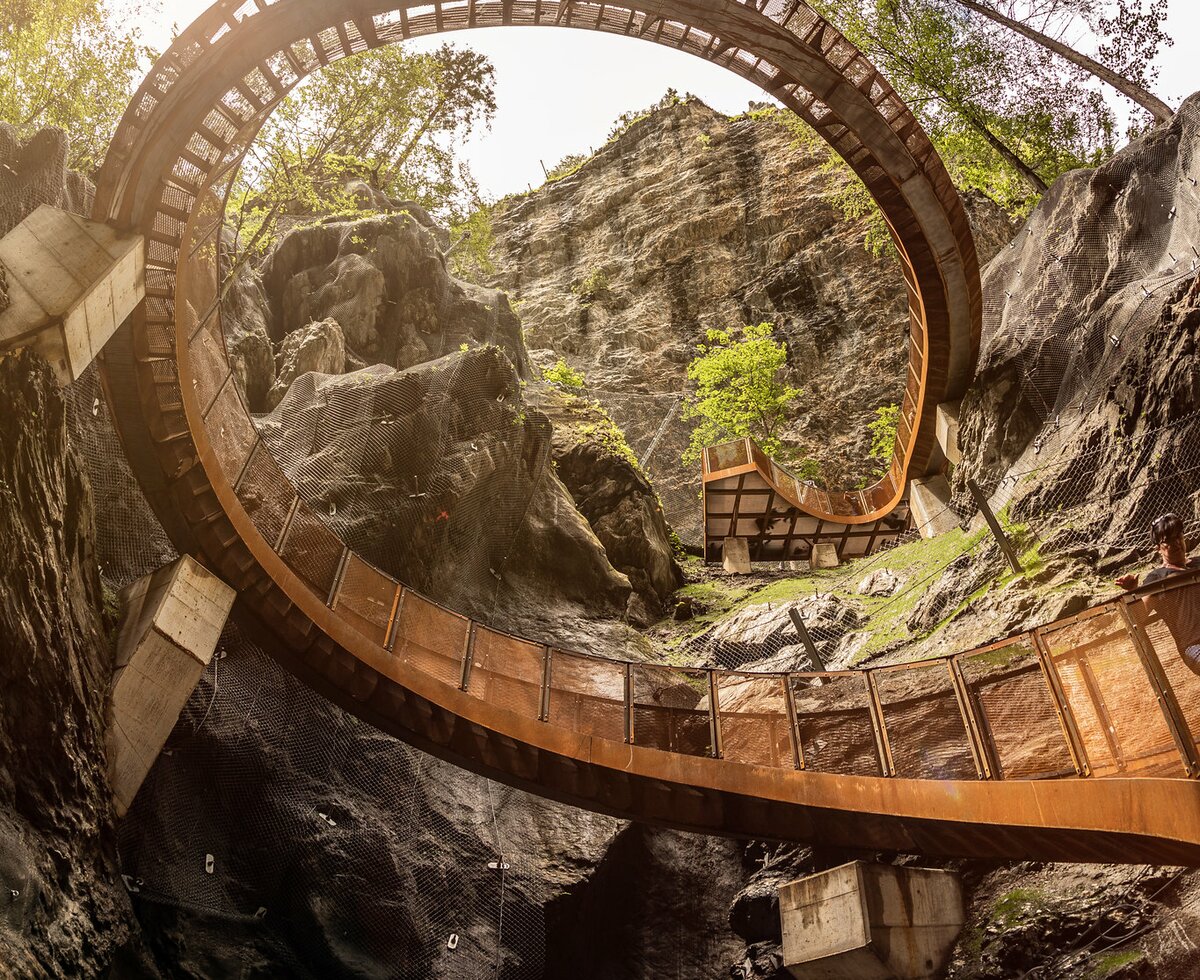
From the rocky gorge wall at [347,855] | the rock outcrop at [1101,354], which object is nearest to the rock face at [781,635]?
the rocky gorge wall at [347,855]

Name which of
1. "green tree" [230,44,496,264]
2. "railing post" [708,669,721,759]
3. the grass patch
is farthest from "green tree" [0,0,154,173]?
the grass patch

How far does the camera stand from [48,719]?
7.91 meters

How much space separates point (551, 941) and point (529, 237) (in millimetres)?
42077

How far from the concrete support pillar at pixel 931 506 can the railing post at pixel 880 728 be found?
11.7 meters

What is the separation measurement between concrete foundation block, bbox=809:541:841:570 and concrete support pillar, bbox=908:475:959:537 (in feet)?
14.7

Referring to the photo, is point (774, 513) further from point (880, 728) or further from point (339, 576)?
point (339, 576)

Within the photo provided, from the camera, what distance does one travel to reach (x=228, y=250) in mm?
19094

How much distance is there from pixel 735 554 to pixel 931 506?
6644mm

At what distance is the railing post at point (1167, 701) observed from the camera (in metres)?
6.41

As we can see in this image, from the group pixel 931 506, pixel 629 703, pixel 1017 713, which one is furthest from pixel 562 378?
pixel 1017 713

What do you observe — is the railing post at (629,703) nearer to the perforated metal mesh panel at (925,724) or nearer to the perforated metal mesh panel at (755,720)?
the perforated metal mesh panel at (755,720)

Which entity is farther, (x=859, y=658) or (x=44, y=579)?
(x=859, y=658)

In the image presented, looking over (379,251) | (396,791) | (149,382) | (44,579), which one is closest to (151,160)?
(149,382)

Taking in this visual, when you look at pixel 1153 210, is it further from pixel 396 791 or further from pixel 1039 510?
pixel 396 791
